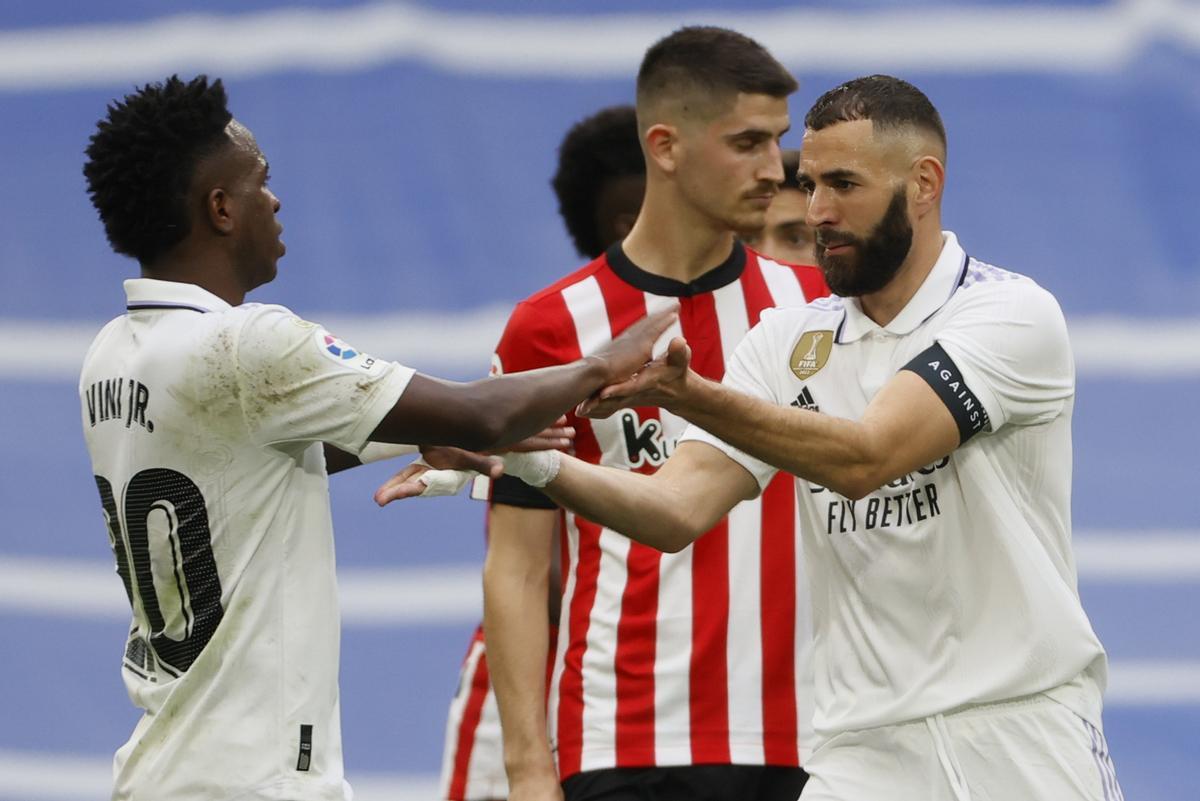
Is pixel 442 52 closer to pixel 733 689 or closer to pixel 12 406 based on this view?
pixel 12 406

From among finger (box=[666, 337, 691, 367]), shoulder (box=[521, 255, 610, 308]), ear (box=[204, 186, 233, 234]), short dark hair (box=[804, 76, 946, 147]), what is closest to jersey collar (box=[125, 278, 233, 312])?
ear (box=[204, 186, 233, 234])

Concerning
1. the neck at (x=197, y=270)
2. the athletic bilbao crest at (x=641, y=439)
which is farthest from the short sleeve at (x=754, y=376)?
the neck at (x=197, y=270)

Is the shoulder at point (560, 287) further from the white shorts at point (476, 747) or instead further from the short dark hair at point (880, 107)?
the white shorts at point (476, 747)

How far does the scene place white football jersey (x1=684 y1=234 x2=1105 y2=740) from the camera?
11.5 feet

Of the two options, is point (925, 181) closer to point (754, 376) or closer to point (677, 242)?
point (754, 376)

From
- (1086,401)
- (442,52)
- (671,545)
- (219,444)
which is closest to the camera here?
(219,444)

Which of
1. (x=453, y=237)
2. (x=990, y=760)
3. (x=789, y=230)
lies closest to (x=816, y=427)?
(x=990, y=760)

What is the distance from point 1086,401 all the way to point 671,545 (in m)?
3.22

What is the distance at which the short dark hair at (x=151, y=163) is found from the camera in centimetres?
339

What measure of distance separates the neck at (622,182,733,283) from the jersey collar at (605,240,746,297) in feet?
0.05

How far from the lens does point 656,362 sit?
10.9 feet

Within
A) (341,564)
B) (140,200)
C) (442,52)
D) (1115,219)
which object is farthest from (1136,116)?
(140,200)

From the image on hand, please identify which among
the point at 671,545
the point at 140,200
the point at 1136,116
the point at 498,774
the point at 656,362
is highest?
the point at 1136,116

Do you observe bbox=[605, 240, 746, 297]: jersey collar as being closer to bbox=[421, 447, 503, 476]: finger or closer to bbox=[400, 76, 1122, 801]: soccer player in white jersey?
bbox=[400, 76, 1122, 801]: soccer player in white jersey
